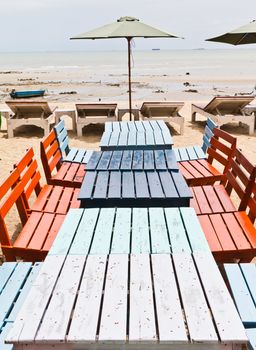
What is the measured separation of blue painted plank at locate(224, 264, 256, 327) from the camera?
88.6 inches

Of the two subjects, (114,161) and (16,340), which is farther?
(114,161)

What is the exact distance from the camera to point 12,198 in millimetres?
3537

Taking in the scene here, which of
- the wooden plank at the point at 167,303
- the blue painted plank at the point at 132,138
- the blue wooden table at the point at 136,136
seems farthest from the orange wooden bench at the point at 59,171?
the wooden plank at the point at 167,303

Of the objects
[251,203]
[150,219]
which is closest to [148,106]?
[251,203]

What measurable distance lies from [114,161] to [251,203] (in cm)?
156

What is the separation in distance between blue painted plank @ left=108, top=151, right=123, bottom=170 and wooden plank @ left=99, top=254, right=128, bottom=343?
1948mm

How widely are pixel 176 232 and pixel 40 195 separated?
215 centimetres

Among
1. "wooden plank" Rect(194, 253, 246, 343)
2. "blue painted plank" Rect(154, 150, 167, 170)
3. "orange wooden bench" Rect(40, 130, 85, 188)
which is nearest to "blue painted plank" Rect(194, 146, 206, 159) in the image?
"blue painted plank" Rect(154, 150, 167, 170)

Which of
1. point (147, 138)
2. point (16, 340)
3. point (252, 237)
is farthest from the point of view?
point (147, 138)

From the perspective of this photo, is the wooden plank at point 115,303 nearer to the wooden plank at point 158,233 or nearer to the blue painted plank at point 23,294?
the wooden plank at point 158,233

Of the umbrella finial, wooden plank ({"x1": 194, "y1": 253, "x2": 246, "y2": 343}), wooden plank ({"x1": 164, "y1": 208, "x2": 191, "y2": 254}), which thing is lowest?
wooden plank ({"x1": 164, "y1": 208, "x2": 191, "y2": 254})

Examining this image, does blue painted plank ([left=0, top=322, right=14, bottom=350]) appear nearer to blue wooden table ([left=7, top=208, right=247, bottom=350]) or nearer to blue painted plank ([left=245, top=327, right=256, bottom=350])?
blue wooden table ([left=7, top=208, right=247, bottom=350])

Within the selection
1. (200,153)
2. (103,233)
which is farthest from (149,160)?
(103,233)

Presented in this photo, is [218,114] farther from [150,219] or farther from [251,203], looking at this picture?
[150,219]
